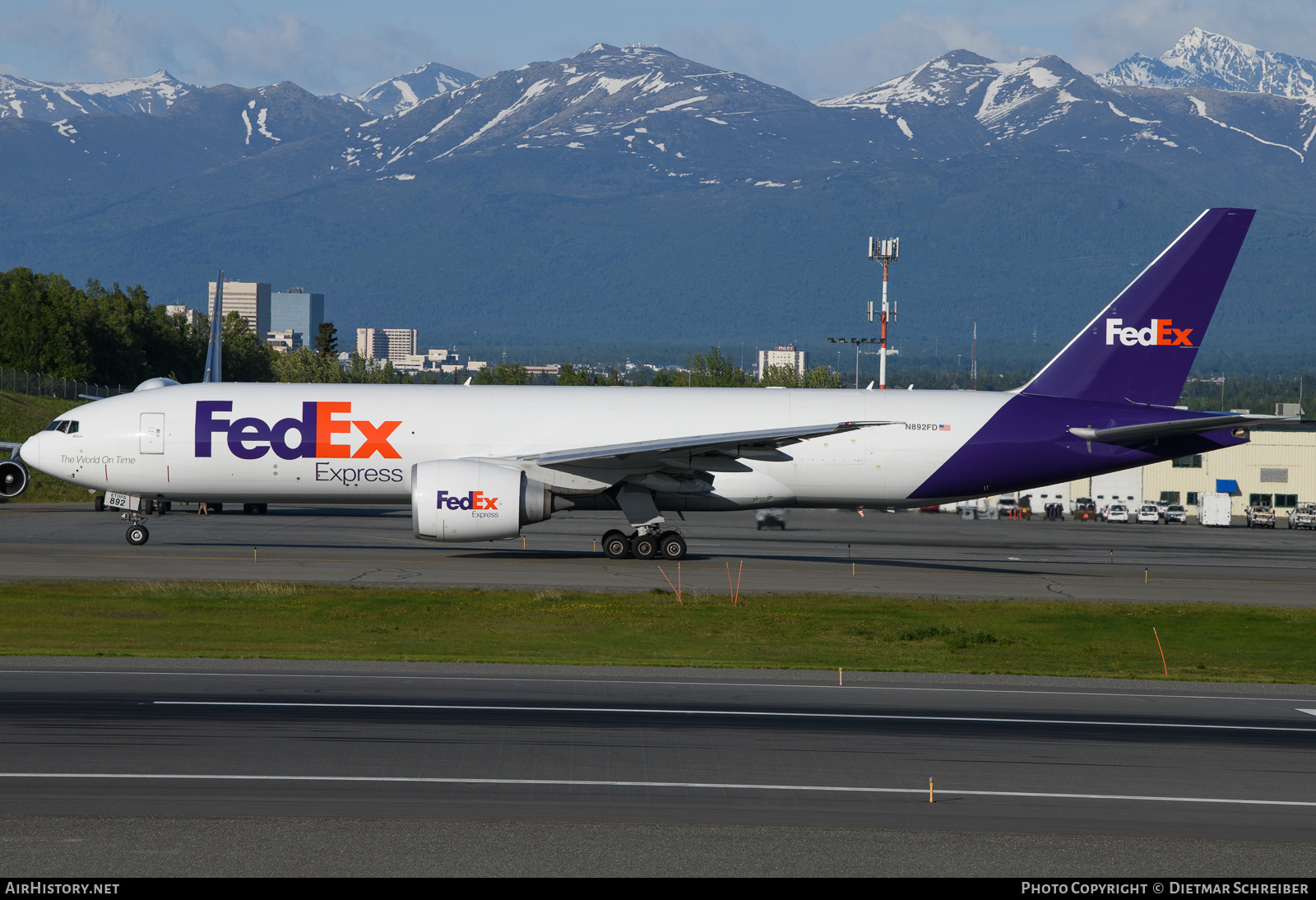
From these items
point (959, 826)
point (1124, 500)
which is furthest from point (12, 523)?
point (1124, 500)

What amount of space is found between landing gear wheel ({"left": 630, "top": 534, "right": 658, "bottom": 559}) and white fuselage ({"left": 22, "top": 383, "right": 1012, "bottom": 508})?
246 centimetres

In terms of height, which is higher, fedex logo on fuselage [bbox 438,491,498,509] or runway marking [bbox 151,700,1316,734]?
fedex logo on fuselage [bbox 438,491,498,509]

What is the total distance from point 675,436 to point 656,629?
11.6m

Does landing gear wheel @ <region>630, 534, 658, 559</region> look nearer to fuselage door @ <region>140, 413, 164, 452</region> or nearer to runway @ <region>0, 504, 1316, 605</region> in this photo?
runway @ <region>0, 504, 1316, 605</region>

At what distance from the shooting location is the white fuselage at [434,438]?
113ft

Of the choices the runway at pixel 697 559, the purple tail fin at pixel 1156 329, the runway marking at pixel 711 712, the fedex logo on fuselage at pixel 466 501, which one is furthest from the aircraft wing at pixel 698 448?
the runway marking at pixel 711 712

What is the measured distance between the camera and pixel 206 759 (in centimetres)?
1314

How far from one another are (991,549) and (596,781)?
35627 mm

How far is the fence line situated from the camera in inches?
3551

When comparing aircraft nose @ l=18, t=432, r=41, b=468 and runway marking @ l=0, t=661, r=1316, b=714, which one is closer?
runway marking @ l=0, t=661, r=1316, b=714

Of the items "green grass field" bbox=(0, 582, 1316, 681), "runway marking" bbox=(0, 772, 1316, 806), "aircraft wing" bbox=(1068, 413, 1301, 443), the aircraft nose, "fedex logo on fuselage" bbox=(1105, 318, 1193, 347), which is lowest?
"runway marking" bbox=(0, 772, 1316, 806)

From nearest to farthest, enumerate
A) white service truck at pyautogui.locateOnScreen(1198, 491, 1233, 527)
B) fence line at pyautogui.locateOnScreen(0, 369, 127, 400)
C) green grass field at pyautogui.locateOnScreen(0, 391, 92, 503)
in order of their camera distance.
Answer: green grass field at pyautogui.locateOnScreen(0, 391, 92, 503), white service truck at pyautogui.locateOnScreen(1198, 491, 1233, 527), fence line at pyautogui.locateOnScreen(0, 369, 127, 400)

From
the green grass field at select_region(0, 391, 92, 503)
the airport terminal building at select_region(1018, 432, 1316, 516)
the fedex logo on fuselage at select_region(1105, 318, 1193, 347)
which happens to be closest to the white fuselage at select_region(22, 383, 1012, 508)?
the fedex logo on fuselage at select_region(1105, 318, 1193, 347)

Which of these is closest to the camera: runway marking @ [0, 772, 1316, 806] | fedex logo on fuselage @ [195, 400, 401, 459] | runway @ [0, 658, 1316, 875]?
runway @ [0, 658, 1316, 875]
